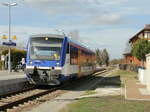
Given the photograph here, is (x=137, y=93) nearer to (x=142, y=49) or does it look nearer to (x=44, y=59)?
(x=44, y=59)

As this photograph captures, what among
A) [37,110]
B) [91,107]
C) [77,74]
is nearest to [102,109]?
[91,107]

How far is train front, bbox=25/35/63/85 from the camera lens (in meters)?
20.9

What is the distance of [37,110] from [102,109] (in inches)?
95.3

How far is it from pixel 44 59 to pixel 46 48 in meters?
0.73

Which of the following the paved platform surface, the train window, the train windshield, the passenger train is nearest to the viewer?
the paved platform surface

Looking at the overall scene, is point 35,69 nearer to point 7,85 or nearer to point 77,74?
point 7,85

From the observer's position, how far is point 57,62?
20906 mm

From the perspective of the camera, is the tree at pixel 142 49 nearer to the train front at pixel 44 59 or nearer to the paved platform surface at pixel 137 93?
the paved platform surface at pixel 137 93

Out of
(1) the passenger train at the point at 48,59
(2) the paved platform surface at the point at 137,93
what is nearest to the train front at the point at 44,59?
(1) the passenger train at the point at 48,59

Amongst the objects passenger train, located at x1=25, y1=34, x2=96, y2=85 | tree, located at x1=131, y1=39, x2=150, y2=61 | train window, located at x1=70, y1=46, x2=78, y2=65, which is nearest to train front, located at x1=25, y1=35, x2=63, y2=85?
passenger train, located at x1=25, y1=34, x2=96, y2=85

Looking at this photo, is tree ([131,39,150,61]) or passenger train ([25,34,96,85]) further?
tree ([131,39,150,61])

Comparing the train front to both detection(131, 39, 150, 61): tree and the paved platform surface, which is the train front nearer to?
the paved platform surface

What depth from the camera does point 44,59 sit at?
21.2 meters

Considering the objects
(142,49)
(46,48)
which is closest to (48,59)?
(46,48)
